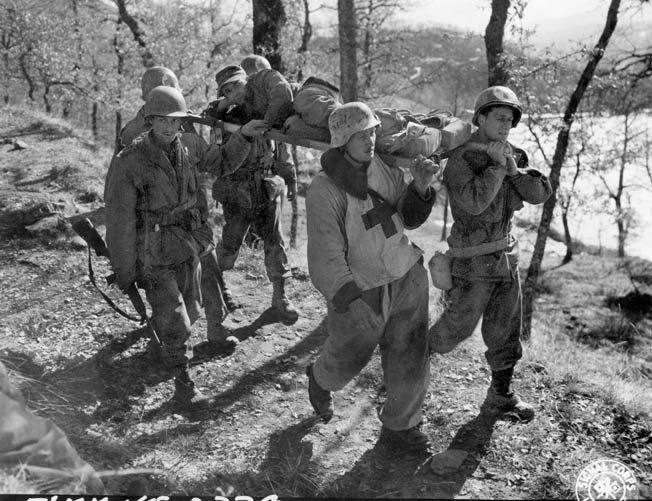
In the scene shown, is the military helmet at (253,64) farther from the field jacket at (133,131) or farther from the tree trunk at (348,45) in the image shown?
the tree trunk at (348,45)

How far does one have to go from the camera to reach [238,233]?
220 inches

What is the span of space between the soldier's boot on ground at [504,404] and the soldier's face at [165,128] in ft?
9.11

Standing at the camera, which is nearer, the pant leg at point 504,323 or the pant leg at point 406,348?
the pant leg at point 406,348

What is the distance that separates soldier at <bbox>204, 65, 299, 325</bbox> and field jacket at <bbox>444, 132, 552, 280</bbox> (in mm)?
2013

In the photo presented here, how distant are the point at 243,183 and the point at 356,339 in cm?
244

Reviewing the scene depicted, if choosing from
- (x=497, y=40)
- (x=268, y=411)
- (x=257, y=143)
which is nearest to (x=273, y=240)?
(x=257, y=143)

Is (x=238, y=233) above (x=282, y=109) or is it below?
below

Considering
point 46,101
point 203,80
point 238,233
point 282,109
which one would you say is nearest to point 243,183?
point 238,233

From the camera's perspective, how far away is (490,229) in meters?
3.81

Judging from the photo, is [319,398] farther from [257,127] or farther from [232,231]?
[232,231]

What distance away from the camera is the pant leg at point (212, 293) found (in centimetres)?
512

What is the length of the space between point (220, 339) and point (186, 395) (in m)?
0.94

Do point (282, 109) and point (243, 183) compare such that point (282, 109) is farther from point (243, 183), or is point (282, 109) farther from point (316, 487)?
point (316, 487)

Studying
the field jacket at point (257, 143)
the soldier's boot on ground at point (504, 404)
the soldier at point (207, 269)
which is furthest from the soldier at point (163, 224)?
the soldier's boot on ground at point (504, 404)
